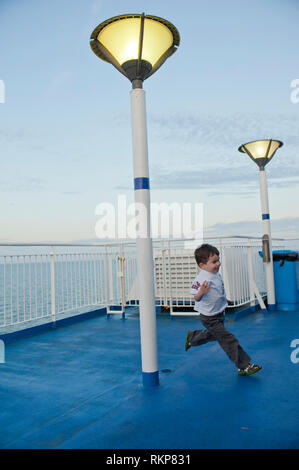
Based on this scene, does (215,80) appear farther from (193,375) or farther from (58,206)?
(193,375)

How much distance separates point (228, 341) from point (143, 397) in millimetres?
1000

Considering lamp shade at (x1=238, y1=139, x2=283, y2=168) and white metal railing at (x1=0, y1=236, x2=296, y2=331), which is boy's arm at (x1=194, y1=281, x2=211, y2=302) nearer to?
white metal railing at (x1=0, y1=236, x2=296, y2=331)

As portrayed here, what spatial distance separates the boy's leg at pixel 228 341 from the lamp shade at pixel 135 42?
7.85 ft

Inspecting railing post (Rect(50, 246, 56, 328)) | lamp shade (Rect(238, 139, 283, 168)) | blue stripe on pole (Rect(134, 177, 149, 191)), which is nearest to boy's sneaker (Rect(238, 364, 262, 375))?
blue stripe on pole (Rect(134, 177, 149, 191))

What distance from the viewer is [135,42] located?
2.83 m

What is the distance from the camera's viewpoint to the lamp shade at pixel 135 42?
2.76 meters

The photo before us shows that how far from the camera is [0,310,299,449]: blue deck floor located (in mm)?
2000

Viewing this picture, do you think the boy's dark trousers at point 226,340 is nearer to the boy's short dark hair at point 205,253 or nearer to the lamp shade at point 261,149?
the boy's short dark hair at point 205,253

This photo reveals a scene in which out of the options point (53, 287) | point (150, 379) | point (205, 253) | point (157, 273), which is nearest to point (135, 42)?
→ point (205, 253)

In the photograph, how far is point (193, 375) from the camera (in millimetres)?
3168

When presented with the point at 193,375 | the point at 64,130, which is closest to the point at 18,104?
the point at 64,130

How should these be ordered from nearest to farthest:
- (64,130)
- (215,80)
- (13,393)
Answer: (13,393) < (215,80) < (64,130)

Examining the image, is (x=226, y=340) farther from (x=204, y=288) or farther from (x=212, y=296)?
(x=204, y=288)

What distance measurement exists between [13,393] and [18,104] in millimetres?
5948
